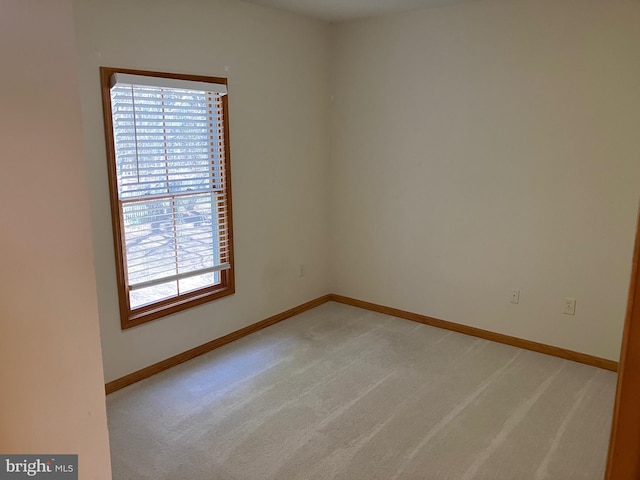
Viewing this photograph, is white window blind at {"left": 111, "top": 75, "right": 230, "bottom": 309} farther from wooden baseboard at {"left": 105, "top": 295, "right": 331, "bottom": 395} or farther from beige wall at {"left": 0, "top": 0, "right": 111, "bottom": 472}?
beige wall at {"left": 0, "top": 0, "right": 111, "bottom": 472}

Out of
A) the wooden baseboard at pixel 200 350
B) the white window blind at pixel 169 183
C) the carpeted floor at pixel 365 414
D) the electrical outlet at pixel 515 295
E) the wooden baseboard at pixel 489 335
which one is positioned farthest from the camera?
the electrical outlet at pixel 515 295

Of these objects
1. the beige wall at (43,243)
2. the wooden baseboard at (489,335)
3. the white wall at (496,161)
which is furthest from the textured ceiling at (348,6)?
the beige wall at (43,243)

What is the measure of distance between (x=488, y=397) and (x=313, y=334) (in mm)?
1453

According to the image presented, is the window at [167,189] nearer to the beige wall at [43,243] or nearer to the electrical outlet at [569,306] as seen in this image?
the beige wall at [43,243]

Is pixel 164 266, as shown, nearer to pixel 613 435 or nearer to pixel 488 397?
pixel 488 397

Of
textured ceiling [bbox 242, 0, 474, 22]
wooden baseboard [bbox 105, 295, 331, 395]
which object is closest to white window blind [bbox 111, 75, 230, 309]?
wooden baseboard [bbox 105, 295, 331, 395]

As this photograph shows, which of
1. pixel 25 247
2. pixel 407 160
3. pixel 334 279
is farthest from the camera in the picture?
pixel 334 279

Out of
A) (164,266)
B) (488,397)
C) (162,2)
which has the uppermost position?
(162,2)

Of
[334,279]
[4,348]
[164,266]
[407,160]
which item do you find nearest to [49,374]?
[4,348]

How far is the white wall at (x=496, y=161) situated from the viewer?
3.12 meters

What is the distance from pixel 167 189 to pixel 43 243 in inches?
84.2

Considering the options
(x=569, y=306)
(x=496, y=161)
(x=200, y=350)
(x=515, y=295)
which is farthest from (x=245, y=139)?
(x=569, y=306)

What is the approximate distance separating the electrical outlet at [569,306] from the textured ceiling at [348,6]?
2.24 meters

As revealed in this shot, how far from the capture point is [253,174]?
12.3 feet
